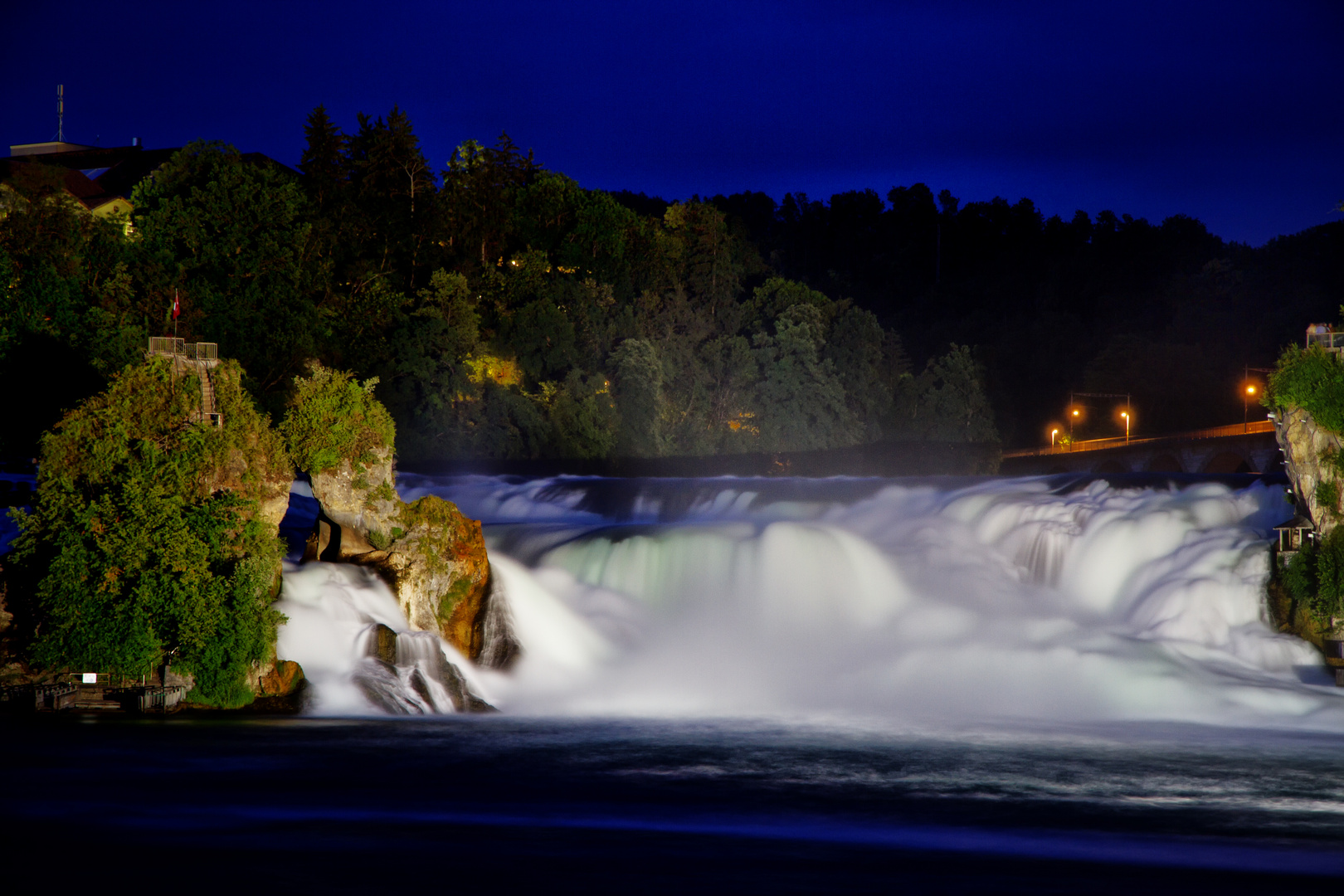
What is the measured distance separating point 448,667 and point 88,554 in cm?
724

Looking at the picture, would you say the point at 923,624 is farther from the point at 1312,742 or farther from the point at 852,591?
the point at 1312,742

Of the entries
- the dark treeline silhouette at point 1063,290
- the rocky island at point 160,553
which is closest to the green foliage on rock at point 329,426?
the rocky island at point 160,553

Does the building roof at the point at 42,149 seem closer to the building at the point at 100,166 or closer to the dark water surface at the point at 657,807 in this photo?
the building at the point at 100,166

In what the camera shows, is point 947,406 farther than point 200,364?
Yes

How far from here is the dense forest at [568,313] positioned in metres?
54.0

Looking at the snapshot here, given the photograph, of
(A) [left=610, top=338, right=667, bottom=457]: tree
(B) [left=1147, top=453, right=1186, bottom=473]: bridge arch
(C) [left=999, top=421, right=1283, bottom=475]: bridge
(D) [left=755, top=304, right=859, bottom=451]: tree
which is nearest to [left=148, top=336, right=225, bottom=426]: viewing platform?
(A) [left=610, top=338, right=667, bottom=457]: tree

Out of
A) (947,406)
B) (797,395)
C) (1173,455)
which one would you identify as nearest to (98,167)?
(797,395)

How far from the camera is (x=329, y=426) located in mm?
29016

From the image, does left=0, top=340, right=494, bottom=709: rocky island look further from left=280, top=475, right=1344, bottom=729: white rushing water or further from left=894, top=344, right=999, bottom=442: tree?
left=894, top=344, right=999, bottom=442: tree

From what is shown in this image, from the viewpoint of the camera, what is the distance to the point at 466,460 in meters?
Answer: 65.8

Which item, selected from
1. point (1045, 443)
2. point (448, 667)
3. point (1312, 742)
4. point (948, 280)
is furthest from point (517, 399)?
point (948, 280)

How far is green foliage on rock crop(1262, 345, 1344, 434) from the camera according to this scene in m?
31.6

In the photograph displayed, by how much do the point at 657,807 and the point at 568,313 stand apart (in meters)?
59.5

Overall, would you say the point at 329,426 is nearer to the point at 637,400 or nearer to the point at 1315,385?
the point at 1315,385
